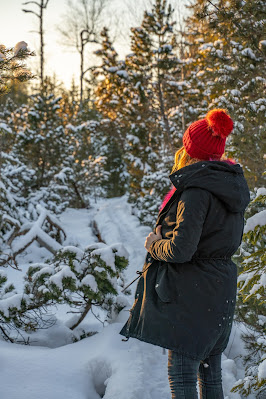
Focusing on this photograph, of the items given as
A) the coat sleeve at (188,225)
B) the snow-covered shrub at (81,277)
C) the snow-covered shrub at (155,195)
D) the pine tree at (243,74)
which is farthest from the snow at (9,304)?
the snow-covered shrub at (155,195)

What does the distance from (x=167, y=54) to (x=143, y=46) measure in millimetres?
750

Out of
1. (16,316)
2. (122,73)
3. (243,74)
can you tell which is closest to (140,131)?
(122,73)

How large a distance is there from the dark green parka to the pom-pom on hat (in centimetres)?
12

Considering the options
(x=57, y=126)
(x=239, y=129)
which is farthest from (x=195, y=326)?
(x=57, y=126)

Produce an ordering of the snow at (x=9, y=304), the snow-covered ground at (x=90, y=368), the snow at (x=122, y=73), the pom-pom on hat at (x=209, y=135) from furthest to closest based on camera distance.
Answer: the snow at (x=122, y=73)
the snow at (x=9, y=304)
the snow-covered ground at (x=90, y=368)
the pom-pom on hat at (x=209, y=135)

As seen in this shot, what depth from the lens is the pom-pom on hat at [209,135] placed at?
1.76 metres

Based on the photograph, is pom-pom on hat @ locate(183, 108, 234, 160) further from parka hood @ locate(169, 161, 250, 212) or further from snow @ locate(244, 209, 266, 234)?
snow @ locate(244, 209, 266, 234)

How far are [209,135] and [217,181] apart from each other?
27 centimetres

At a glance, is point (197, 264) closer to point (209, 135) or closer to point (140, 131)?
point (209, 135)

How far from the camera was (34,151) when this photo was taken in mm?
11992

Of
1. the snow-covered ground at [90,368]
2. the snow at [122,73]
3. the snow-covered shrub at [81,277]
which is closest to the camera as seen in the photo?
the snow-covered ground at [90,368]

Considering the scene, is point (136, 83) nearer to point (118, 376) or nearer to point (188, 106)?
point (188, 106)

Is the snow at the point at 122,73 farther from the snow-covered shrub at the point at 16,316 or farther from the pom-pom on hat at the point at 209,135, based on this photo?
the pom-pom on hat at the point at 209,135

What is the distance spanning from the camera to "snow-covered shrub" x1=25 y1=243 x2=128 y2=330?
326 centimetres
